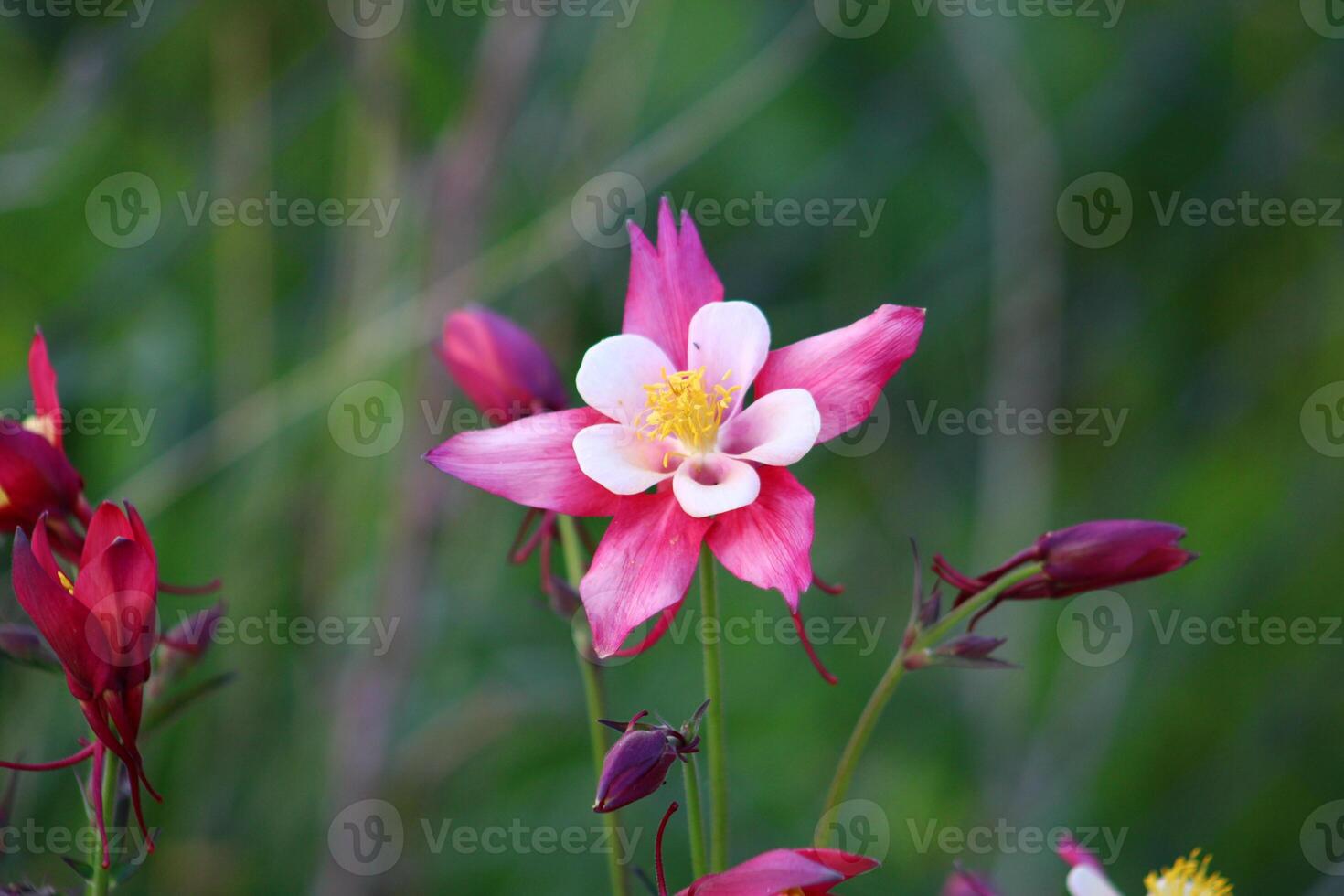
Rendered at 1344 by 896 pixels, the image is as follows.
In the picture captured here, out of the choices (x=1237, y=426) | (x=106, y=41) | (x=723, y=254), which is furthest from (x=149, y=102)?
(x=1237, y=426)

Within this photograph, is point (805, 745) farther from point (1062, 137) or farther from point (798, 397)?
point (798, 397)
